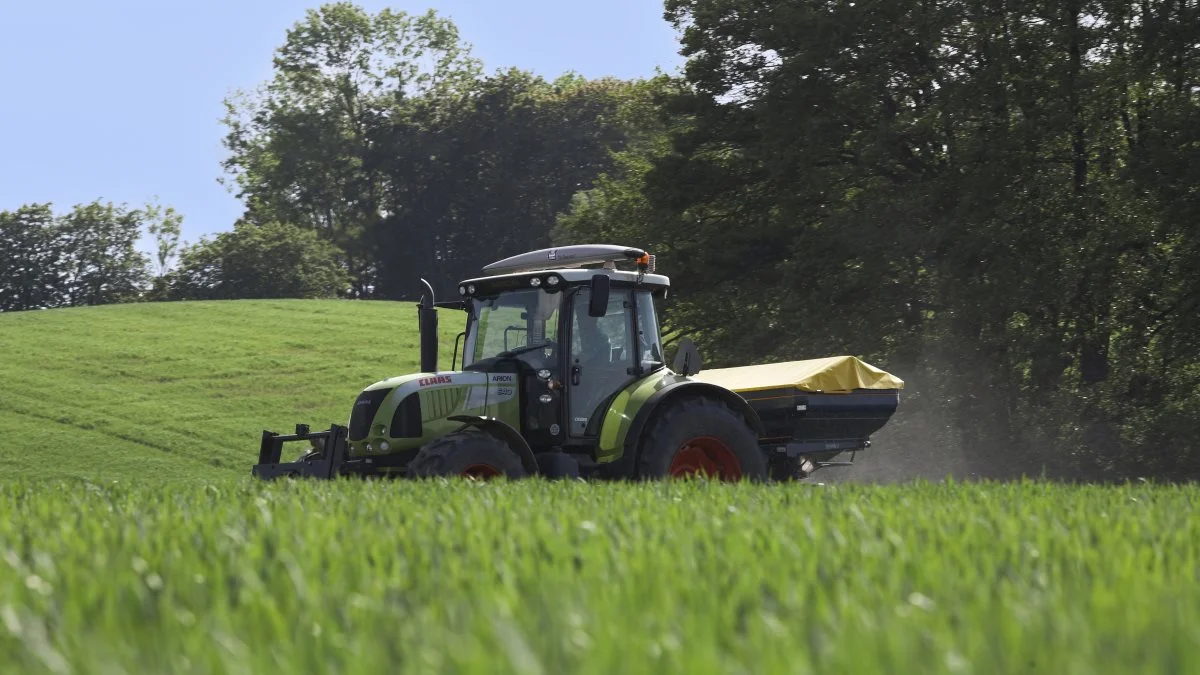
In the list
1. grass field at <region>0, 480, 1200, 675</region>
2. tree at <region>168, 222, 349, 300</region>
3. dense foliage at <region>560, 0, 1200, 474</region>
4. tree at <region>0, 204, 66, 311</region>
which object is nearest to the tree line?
dense foliage at <region>560, 0, 1200, 474</region>

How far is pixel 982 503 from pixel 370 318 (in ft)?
163

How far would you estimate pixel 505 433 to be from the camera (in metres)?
11.7

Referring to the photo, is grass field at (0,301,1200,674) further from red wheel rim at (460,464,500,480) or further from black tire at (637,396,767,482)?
black tire at (637,396,767,482)

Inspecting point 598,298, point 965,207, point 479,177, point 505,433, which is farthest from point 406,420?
point 479,177

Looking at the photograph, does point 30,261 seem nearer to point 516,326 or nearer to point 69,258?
point 69,258

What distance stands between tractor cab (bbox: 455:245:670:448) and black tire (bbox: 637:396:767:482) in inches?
20.9

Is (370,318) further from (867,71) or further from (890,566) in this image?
(890,566)

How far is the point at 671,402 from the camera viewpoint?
42.3ft

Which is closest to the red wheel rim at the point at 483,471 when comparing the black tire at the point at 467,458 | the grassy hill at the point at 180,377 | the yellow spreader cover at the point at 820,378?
the black tire at the point at 467,458

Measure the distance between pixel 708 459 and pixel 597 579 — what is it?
8837mm

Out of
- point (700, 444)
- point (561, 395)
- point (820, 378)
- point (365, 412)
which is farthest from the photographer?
point (820, 378)

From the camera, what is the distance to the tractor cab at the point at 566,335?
41.2ft

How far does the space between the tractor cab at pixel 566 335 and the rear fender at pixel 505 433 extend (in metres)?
0.75

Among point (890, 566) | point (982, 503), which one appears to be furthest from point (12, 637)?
point (982, 503)
